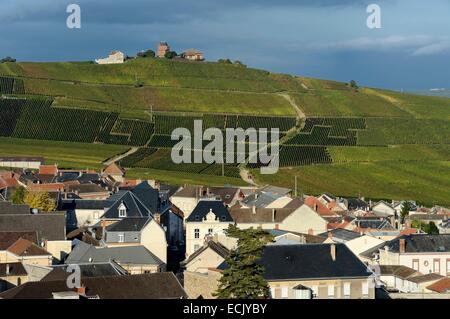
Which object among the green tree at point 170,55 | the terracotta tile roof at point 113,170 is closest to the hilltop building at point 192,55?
the green tree at point 170,55

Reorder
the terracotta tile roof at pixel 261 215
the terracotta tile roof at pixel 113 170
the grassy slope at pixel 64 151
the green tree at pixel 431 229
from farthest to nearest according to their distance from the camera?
the grassy slope at pixel 64 151
the terracotta tile roof at pixel 113 170
the green tree at pixel 431 229
the terracotta tile roof at pixel 261 215

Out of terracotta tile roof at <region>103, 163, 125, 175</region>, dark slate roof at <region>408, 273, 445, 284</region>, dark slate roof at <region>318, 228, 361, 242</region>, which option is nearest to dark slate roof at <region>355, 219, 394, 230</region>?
dark slate roof at <region>318, 228, 361, 242</region>

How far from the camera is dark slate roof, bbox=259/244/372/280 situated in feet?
105

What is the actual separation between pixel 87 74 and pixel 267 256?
118 metres

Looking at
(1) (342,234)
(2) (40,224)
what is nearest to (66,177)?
(1) (342,234)

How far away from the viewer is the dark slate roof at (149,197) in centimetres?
5693

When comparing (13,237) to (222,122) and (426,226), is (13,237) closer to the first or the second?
(426,226)

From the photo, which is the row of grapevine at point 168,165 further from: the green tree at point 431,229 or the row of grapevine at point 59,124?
the green tree at point 431,229

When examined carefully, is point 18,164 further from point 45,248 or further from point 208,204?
point 45,248

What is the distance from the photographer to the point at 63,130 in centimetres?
11244

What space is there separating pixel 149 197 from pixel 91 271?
78.5 feet

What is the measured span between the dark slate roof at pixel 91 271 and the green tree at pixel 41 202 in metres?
18.4

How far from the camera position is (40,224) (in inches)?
1752

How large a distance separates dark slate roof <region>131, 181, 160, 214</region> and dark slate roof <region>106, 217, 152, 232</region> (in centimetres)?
884
